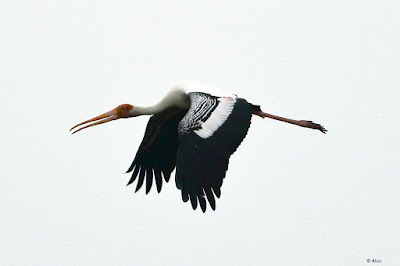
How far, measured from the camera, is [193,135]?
2095cm

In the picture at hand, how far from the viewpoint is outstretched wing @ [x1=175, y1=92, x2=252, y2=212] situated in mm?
20344

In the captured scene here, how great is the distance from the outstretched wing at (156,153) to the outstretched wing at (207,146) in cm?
324

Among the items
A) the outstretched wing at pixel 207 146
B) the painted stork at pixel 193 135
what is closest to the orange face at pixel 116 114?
the painted stork at pixel 193 135

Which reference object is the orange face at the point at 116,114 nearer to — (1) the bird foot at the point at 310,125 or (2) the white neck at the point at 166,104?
(2) the white neck at the point at 166,104

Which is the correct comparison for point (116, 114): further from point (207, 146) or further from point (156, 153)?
point (207, 146)

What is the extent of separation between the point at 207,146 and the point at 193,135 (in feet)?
1.45

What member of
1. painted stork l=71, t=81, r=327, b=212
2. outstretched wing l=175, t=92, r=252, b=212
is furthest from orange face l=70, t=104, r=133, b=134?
outstretched wing l=175, t=92, r=252, b=212

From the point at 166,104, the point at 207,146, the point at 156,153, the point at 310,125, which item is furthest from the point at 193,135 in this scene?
the point at 310,125

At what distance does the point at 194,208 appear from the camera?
20.1 m

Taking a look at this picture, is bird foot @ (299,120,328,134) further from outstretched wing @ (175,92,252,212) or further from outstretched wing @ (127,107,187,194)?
outstretched wing @ (175,92,252,212)

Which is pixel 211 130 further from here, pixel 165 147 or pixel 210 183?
pixel 165 147

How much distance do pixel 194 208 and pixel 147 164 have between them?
5309 mm

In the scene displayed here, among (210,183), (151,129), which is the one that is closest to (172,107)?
(151,129)

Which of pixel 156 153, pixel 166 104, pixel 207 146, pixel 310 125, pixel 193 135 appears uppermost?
pixel 166 104
